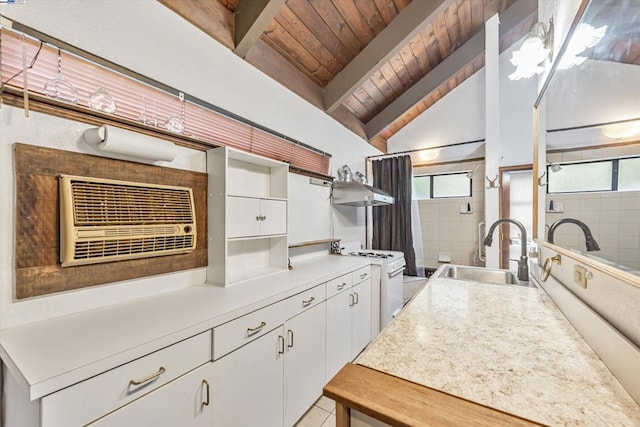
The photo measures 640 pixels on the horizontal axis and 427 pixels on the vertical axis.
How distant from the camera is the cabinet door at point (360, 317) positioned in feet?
7.58

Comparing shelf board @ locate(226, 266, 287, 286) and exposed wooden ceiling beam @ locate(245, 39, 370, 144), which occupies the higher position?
exposed wooden ceiling beam @ locate(245, 39, 370, 144)

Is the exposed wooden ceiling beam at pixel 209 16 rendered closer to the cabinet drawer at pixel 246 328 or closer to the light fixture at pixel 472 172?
the cabinet drawer at pixel 246 328

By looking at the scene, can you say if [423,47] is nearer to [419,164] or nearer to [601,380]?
[419,164]

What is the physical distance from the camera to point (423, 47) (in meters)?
3.17

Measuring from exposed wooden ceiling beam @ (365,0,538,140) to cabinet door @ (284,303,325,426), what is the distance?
308 cm

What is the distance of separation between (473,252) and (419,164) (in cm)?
160

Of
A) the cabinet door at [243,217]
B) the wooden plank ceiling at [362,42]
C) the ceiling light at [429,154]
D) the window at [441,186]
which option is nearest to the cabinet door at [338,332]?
the cabinet door at [243,217]

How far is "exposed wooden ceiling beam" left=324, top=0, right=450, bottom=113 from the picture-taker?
2.35 metres

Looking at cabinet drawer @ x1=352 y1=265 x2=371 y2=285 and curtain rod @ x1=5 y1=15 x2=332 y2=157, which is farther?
cabinet drawer @ x1=352 y1=265 x2=371 y2=285

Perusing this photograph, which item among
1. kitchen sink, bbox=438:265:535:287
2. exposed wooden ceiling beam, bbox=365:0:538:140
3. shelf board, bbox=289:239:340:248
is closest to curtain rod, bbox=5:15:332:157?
shelf board, bbox=289:239:340:248

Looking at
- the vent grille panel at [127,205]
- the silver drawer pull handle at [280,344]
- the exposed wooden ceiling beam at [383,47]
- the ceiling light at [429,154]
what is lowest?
the silver drawer pull handle at [280,344]

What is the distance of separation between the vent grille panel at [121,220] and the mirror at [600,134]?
6.22 ft

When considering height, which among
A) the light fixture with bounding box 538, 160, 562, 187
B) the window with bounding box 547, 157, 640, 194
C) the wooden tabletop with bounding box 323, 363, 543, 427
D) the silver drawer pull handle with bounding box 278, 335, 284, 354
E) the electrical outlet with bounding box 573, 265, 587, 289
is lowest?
the silver drawer pull handle with bounding box 278, 335, 284, 354

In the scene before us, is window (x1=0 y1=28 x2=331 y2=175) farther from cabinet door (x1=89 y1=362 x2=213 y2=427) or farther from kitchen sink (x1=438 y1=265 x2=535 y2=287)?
kitchen sink (x1=438 y1=265 x2=535 y2=287)
